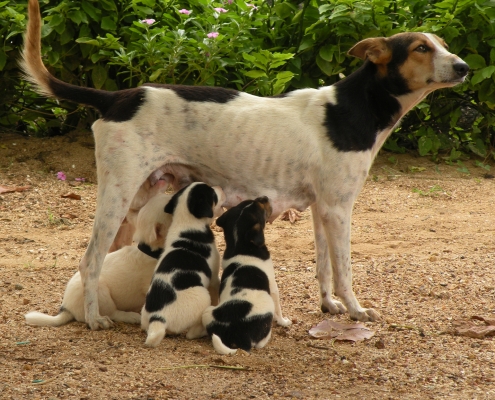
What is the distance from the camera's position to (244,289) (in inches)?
156

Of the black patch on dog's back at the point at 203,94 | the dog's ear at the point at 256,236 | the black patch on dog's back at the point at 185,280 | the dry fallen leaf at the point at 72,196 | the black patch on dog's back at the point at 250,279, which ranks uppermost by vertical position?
the black patch on dog's back at the point at 203,94

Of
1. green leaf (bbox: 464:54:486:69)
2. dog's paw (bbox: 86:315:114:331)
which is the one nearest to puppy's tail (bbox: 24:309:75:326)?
dog's paw (bbox: 86:315:114:331)

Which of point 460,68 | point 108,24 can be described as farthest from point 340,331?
point 108,24

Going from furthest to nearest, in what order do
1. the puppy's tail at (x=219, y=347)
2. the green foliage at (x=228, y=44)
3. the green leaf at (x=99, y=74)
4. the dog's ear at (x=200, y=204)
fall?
the green leaf at (x=99, y=74), the green foliage at (x=228, y=44), the dog's ear at (x=200, y=204), the puppy's tail at (x=219, y=347)

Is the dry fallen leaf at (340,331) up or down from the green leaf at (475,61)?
down

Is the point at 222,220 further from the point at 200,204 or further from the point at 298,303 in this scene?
the point at 298,303

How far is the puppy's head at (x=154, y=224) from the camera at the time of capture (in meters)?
4.44

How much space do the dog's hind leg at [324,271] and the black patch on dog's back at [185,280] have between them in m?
1.12

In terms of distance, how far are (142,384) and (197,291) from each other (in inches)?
28.2

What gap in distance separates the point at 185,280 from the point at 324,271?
4.08 ft

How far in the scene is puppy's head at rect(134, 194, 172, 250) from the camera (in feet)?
14.6

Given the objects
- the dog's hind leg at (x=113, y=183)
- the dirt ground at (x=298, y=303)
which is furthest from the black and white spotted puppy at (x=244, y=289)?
the dog's hind leg at (x=113, y=183)

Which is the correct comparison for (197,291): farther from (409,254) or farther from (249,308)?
(409,254)

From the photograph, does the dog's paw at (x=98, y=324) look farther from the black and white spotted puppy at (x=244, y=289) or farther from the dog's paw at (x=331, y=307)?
the dog's paw at (x=331, y=307)
